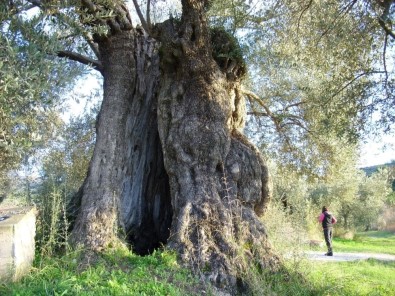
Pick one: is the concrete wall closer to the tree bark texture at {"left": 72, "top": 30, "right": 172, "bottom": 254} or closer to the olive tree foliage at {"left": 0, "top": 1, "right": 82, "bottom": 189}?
the olive tree foliage at {"left": 0, "top": 1, "right": 82, "bottom": 189}

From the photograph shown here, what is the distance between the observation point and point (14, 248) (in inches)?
195

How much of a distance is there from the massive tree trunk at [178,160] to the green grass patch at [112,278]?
0.37m

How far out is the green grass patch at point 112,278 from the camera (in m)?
4.50

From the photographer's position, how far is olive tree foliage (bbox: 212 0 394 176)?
9.28 m

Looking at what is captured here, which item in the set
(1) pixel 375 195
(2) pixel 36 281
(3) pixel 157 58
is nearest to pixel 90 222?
(2) pixel 36 281

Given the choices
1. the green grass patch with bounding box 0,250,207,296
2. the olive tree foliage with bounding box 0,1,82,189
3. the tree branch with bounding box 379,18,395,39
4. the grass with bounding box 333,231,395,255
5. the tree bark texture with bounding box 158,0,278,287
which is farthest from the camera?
the grass with bounding box 333,231,395,255

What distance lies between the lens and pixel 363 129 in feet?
30.7

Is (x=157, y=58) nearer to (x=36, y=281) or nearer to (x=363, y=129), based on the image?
(x=363, y=129)

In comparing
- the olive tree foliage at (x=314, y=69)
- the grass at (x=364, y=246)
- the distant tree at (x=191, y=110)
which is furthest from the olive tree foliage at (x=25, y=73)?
the grass at (x=364, y=246)

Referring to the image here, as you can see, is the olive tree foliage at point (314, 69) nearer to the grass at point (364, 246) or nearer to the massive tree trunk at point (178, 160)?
the massive tree trunk at point (178, 160)

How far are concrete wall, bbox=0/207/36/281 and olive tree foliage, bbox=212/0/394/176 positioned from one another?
17.8 feet

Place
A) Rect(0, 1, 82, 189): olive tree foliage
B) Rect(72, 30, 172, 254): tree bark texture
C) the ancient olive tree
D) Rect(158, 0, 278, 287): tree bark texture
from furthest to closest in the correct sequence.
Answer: Rect(72, 30, 172, 254): tree bark texture
the ancient olive tree
Rect(158, 0, 278, 287): tree bark texture
Rect(0, 1, 82, 189): olive tree foliage

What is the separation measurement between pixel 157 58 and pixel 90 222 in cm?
378

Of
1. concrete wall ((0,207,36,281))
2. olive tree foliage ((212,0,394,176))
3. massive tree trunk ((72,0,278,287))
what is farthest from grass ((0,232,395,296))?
olive tree foliage ((212,0,394,176))
